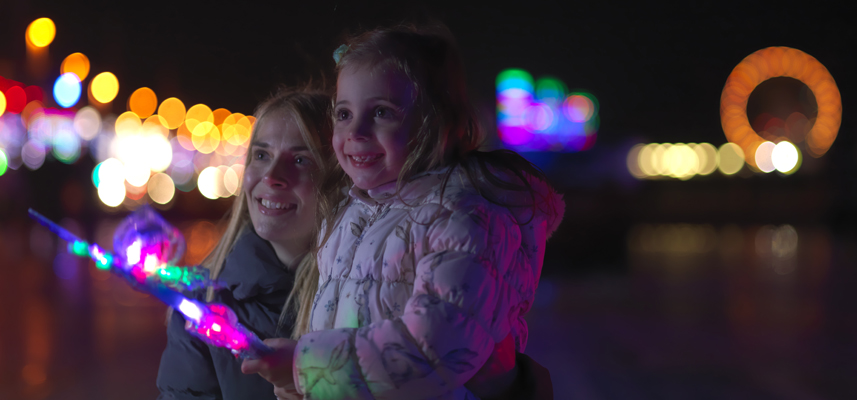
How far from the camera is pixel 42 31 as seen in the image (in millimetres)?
14695

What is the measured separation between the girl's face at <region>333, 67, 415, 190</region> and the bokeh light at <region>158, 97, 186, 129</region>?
148ft

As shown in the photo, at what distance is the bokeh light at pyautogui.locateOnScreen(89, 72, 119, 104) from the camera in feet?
77.8

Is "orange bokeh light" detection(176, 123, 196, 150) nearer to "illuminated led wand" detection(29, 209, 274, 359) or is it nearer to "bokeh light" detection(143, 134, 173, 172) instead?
"bokeh light" detection(143, 134, 173, 172)

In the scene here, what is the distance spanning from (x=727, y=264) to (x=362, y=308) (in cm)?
1160

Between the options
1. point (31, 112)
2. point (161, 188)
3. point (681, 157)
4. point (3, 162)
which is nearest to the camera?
point (3, 162)

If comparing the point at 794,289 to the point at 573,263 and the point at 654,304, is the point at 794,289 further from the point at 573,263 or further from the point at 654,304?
the point at 573,263

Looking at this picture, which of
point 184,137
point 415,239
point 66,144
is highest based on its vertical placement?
point 184,137

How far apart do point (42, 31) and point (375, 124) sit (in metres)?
16.4

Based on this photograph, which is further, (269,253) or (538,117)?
(538,117)

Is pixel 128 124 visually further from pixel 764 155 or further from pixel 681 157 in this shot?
pixel 681 157

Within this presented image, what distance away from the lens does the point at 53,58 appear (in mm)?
17641

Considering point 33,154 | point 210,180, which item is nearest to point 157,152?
point 210,180

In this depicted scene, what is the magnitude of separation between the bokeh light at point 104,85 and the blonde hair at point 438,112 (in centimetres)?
2509

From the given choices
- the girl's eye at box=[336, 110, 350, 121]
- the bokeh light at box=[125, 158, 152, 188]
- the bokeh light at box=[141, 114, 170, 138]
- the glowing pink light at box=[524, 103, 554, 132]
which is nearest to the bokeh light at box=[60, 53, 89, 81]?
the glowing pink light at box=[524, 103, 554, 132]
